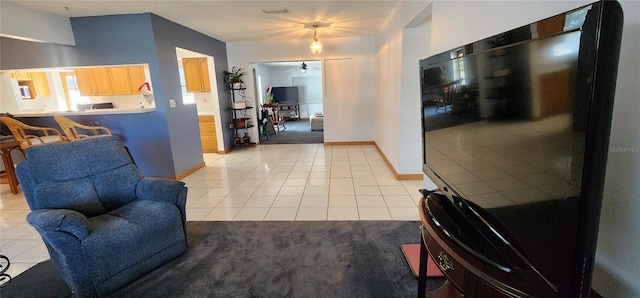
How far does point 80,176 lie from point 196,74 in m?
4.14

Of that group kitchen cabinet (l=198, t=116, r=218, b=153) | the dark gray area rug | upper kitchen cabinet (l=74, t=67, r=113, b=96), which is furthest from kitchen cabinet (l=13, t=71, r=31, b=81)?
the dark gray area rug

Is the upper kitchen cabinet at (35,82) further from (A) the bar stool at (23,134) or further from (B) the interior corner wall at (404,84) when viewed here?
(B) the interior corner wall at (404,84)

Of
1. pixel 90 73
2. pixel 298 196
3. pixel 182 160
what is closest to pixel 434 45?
pixel 298 196

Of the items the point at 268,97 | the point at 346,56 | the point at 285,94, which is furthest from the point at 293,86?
the point at 346,56

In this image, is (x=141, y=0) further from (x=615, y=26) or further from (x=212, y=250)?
(x=615, y=26)

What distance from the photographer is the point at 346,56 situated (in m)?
5.80

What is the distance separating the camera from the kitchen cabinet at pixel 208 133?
5777 mm

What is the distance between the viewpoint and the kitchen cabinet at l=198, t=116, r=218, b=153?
227 inches

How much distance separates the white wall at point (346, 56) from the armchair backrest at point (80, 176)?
4.13 meters

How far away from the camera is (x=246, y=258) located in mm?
2102

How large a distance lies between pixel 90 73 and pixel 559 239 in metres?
7.69

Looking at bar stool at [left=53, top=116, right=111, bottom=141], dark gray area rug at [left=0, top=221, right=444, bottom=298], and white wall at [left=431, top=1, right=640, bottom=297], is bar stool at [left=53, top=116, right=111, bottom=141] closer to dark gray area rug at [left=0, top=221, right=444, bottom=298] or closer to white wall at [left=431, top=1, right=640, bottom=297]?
dark gray area rug at [left=0, top=221, right=444, bottom=298]

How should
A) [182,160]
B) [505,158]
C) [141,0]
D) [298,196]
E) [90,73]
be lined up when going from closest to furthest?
[505,158] → [141,0] → [298,196] → [182,160] → [90,73]

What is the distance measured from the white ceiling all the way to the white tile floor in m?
2.34
